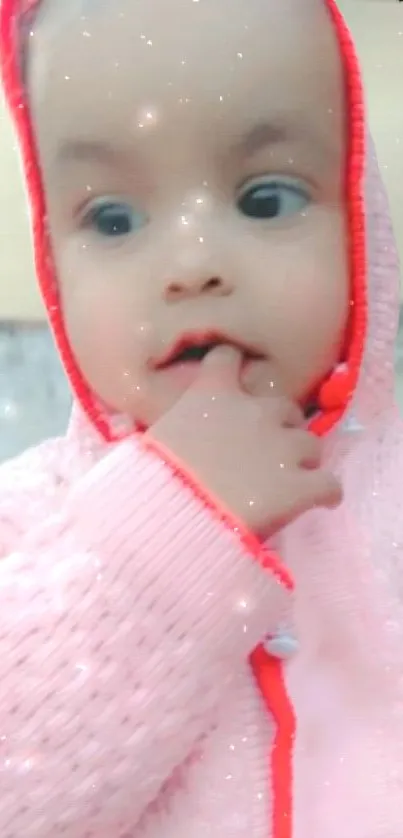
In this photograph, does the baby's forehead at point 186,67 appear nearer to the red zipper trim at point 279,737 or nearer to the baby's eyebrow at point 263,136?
the baby's eyebrow at point 263,136

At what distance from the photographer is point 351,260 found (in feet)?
1.94

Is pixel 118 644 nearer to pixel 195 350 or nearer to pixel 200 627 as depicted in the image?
pixel 200 627

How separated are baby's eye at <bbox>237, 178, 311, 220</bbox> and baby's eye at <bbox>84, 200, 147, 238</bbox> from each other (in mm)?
53

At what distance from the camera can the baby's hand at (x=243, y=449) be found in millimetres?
509

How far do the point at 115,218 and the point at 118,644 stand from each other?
220 mm

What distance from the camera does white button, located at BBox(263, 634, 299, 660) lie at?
56cm

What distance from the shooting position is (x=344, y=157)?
593 mm

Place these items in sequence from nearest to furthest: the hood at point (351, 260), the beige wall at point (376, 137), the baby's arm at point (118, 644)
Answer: the baby's arm at point (118, 644), the hood at point (351, 260), the beige wall at point (376, 137)

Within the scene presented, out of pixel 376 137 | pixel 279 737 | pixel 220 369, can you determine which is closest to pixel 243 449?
pixel 220 369

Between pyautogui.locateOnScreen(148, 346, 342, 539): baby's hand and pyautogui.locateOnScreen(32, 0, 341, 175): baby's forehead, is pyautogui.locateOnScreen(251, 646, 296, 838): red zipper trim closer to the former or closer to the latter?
pyautogui.locateOnScreen(148, 346, 342, 539): baby's hand

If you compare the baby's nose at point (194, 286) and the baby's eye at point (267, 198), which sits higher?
the baby's eye at point (267, 198)

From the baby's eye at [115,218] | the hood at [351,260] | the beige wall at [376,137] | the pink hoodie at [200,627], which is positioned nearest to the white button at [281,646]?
the pink hoodie at [200,627]

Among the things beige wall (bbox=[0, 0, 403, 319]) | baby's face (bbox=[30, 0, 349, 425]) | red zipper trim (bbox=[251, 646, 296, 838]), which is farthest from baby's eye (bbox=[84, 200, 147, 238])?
beige wall (bbox=[0, 0, 403, 319])

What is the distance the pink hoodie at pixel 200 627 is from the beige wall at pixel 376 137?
309 mm
